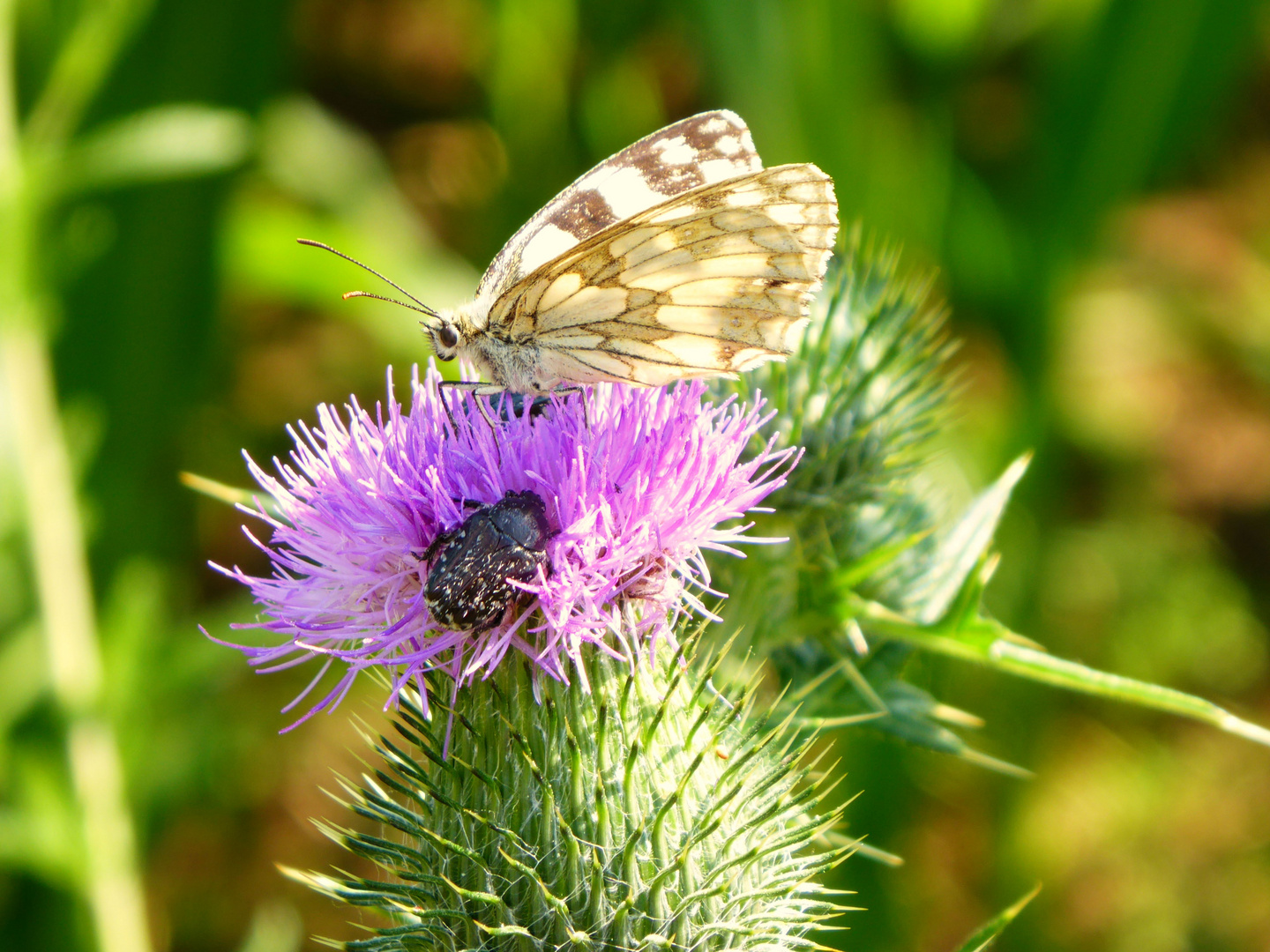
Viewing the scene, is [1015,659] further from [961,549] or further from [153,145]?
[153,145]

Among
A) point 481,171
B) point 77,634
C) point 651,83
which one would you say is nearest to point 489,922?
point 77,634

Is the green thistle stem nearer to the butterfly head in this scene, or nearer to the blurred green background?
the blurred green background

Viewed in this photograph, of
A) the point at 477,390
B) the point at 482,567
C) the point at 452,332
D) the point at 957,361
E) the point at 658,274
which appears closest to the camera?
the point at 482,567

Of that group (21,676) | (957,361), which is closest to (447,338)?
(21,676)

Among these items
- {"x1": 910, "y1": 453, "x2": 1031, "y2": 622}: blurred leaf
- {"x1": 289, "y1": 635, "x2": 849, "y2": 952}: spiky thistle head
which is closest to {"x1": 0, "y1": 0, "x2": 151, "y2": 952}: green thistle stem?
{"x1": 289, "y1": 635, "x2": 849, "y2": 952}: spiky thistle head

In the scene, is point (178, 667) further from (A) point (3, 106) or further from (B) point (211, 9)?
(B) point (211, 9)

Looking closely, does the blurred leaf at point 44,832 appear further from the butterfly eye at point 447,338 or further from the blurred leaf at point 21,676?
the butterfly eye at point 447,338

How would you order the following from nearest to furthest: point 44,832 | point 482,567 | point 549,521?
point 482,567
point 549,521
point 44,832
